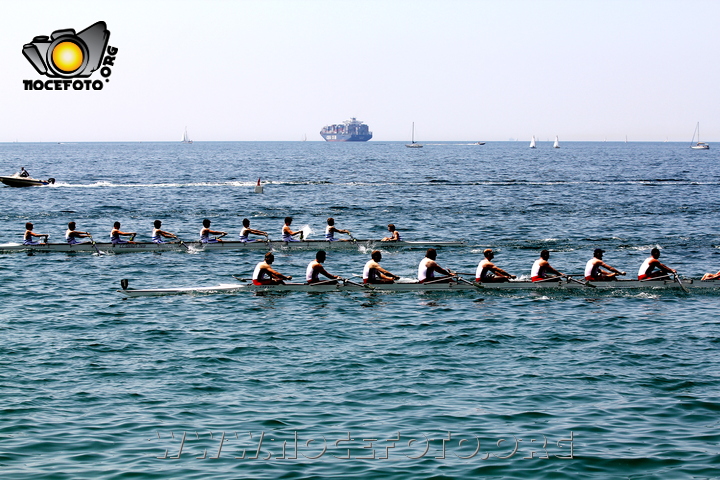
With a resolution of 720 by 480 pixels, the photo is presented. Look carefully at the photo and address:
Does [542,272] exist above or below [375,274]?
above

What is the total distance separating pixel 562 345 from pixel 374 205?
45.9 meters

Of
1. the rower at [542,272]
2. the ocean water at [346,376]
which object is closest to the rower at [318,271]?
the ocean water at [346,376]

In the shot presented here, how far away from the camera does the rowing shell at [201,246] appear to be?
3891cm

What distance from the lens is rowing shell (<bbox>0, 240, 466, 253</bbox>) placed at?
3891cm

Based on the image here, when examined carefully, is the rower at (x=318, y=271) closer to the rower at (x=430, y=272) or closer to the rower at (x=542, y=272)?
the rower at (x=430, y=272)

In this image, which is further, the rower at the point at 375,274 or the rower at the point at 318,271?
the rower at the point at 375,274

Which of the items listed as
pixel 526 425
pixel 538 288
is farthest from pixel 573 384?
pixel 538 288

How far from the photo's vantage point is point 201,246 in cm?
3969

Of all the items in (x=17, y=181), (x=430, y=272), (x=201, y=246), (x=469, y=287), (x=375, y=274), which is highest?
(x=17, y=181)

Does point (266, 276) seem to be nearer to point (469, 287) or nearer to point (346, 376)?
point (469, 287)

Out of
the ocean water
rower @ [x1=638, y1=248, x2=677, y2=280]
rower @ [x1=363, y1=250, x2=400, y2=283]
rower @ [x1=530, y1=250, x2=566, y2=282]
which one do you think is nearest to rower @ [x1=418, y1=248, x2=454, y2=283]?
the ocean water

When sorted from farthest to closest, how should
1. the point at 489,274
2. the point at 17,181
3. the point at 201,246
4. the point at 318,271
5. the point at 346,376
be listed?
the point at 17,181, the point at 201,246, the point at 489,274, the point at 318,271, the point at 346,376

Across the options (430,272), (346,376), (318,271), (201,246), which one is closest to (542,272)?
(430,272)

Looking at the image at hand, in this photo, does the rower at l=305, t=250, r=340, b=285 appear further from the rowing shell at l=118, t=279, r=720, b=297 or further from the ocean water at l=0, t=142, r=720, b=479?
the ocean water at l=0, t=142, r=720, b=479
